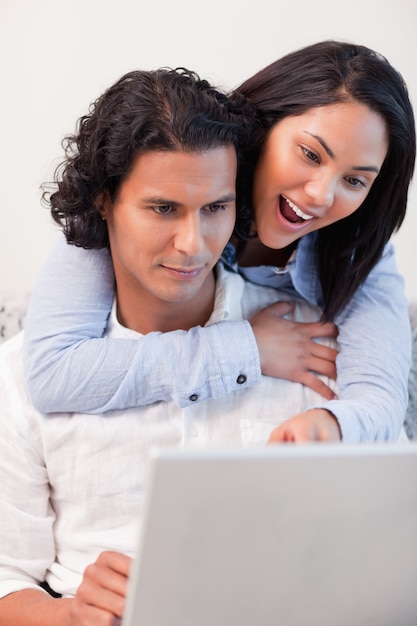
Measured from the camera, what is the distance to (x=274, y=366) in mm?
1399

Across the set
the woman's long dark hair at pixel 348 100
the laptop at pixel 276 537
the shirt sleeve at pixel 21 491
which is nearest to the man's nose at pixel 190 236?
the woman's long dark hair at pixel 348 100

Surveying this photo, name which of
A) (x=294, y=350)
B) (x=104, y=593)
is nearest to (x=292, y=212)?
(x=294, y=350)

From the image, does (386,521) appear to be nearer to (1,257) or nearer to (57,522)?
(57,522)

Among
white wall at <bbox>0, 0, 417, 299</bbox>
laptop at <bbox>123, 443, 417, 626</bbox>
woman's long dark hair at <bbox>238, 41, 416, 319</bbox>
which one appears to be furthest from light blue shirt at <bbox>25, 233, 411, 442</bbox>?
white wall at <bbox>0, 0, 417, 299</bbox>

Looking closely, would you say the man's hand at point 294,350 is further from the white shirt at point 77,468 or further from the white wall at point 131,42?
the white wall at point 131,42

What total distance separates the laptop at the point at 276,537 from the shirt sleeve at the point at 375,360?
0.31 m

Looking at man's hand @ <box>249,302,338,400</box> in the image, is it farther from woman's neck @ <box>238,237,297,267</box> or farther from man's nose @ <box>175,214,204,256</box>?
man's nose @ <box>175,214,204,256</box>

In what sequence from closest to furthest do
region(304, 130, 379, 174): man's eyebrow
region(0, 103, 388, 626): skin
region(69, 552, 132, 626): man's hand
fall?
1. region(69, 552, 132, 626): man's hand
2. region(0, 103, 388, 626): skin
3. region(304, 130, 379, 174): man's eyebrow

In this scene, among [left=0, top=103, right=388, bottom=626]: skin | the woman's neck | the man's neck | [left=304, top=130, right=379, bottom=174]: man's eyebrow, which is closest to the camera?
[left=0, top=103, right=388, bottom=626]: skin

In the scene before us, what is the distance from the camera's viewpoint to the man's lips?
1374mm

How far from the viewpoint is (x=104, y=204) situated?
1361mm

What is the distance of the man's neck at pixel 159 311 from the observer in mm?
1428

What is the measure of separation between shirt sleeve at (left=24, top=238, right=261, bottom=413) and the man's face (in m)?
0.09

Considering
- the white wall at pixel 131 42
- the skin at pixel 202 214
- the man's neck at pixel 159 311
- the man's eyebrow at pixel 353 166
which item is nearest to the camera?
the skin at pixel 202 214
